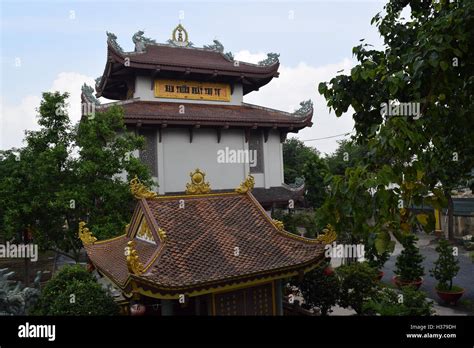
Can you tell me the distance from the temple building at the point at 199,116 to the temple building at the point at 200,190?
2.1 inches

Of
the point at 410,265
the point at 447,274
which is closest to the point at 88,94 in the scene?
the point at 410,265

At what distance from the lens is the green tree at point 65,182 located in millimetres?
11125

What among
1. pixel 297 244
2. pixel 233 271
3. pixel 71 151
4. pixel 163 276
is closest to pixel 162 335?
pixel 163 276

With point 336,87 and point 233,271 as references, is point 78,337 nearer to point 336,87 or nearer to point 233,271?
point 233,271

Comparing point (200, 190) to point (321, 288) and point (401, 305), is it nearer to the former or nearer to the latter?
point (321, 288)

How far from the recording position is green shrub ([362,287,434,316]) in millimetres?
8477

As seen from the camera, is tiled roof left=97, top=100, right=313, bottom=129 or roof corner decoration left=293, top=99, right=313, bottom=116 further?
roof corner decoration left=293, top=99, right=313, bottom=116

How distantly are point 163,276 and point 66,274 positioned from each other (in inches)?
134

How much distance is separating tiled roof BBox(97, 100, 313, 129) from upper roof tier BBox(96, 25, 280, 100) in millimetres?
1552

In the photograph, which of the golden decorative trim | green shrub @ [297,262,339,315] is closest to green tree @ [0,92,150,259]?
the golden decorative trim

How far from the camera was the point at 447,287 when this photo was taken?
45.6 feet

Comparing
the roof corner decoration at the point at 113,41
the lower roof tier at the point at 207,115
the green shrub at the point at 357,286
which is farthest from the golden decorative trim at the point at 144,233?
the roof corner decoration at the point at 113,41

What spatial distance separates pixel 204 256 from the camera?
755 centimetres

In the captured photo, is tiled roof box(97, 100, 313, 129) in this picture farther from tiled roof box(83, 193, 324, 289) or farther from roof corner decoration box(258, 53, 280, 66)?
tiled roof box(83, 193, 324, 289)
